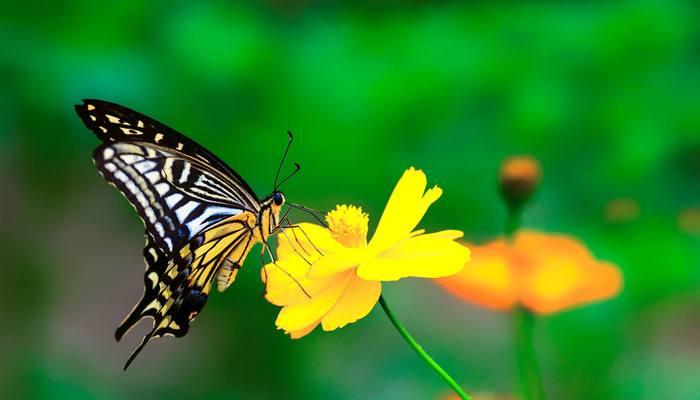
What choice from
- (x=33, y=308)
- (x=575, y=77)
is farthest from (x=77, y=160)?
(x=575, y=77)

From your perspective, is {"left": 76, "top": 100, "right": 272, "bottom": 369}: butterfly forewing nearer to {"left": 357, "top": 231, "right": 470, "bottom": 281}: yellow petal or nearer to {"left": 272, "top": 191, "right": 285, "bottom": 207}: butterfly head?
{"left": 272, "top": 191, "right": 285, "bottom": 207}: butterfly head

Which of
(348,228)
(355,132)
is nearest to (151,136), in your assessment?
(348,228)

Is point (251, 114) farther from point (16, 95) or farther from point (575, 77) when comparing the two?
point (575, 77)

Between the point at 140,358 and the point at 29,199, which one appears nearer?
the point at 29,199

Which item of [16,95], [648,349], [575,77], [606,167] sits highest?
[16,95]

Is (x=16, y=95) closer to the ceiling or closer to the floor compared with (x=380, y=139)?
closer to the ceiling

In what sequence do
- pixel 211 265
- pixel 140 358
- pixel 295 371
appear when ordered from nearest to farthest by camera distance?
pixel 211 265, pixel 295 371, pixel 140 358

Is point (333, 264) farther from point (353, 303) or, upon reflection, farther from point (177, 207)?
point (177, 207)

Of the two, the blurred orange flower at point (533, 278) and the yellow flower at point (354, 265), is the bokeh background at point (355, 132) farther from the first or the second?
the yellow flower at point (354, 265)
